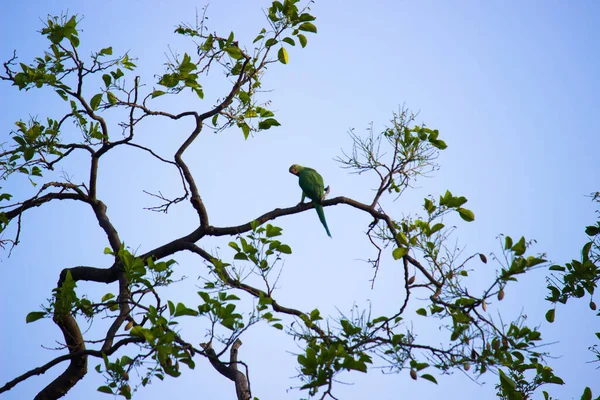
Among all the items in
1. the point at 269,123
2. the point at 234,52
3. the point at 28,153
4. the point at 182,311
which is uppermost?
the point at 234,52

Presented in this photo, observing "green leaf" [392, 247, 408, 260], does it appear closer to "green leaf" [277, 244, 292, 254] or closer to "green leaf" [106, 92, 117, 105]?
"green leaf" [277, 244, 292, 254]

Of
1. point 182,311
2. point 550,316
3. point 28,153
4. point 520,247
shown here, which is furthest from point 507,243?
point 28,153

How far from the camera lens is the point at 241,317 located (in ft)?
11.1

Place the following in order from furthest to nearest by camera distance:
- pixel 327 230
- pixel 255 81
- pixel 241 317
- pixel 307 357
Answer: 1. pixel 327 230
2. pixel 255 81
3. pixel 241 317
4. pixel 307 357

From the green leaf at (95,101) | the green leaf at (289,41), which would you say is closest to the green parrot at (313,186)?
the green leaf at (289,41)

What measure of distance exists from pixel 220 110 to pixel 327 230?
1.61 metres

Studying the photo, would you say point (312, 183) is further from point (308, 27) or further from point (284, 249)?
point (284, 249)

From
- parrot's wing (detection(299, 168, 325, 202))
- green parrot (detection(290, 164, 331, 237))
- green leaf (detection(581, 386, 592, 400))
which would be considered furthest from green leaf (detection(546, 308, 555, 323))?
parrot's wing (detection(299, 168, 325, 202))

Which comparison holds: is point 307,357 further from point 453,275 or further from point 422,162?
point 422,162

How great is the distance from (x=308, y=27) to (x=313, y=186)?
180 centimetres

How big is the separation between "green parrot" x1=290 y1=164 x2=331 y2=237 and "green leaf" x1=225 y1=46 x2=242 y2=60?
58.9 inches

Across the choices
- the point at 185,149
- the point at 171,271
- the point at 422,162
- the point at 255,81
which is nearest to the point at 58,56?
the point at 185,149

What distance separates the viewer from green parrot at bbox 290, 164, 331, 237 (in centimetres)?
564

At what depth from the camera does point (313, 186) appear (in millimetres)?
5867
